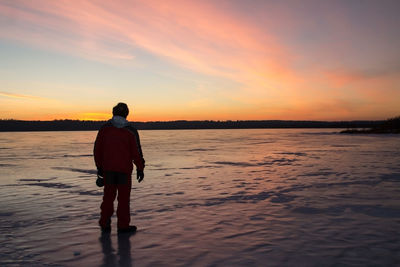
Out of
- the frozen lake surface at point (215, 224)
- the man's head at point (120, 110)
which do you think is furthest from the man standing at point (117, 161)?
the frozen lake surface at point (215, 224)

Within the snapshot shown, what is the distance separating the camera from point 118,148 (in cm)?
516

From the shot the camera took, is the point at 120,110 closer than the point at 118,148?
No

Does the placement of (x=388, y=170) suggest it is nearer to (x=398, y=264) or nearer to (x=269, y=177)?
(x=269, y=177)

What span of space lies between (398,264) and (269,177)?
274 inches

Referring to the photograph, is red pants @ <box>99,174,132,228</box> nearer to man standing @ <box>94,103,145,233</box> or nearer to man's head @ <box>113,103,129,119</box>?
man standing @ <box>94,103,145,233</box>

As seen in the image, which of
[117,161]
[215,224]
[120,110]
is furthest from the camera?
[215,224]

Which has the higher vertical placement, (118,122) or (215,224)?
(118,122)

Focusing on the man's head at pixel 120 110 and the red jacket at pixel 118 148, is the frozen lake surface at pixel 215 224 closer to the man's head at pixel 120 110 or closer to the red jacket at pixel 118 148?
the red jacket at pixel 118 148

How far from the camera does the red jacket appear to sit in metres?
5.14

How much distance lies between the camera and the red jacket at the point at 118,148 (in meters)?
5.14

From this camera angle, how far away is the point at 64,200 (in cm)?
747

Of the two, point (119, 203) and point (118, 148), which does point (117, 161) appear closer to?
point (118, 148)

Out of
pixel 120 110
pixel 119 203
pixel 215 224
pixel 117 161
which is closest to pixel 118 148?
pixel 117 161

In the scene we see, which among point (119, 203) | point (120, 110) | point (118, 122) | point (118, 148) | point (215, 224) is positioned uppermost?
point (120, 110)
